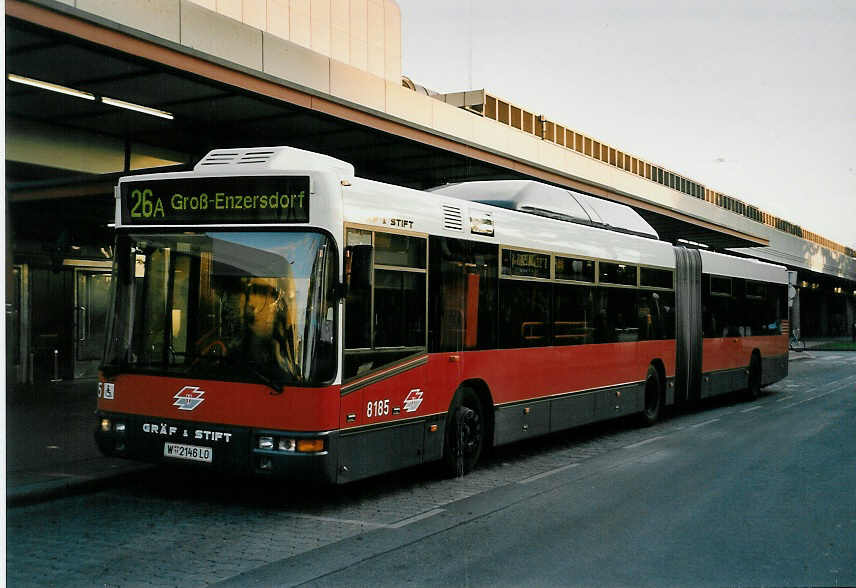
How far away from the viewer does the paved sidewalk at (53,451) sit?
28.0ft

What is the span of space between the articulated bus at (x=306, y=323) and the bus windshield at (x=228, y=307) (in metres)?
0.01

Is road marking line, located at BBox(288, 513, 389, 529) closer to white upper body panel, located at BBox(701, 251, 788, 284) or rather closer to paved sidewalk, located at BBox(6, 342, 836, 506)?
paved sidewalk, located at BBox(6, 342, 836, 506)

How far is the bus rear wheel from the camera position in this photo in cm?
1468

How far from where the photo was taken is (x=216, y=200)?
7.98 meters

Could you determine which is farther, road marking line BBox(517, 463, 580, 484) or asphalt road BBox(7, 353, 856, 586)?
road marking line BBox(517, 463, 580, 484)

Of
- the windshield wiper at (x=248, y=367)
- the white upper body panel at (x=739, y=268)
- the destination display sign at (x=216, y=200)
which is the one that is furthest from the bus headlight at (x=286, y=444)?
the white upper body panel at (x=739, y=268)

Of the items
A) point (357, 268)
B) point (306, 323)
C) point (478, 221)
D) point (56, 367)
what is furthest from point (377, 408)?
point (56, 367)

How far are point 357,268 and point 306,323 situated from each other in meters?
0.63

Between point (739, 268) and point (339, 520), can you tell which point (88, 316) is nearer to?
point (739, 268)

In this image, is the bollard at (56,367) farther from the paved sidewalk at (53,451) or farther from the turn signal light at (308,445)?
the turn signal light at (308,445)

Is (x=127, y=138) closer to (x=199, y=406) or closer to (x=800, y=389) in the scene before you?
(x=199, y=406)

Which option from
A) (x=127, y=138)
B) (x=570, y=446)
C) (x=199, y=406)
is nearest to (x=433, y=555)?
(x=199, y=406)

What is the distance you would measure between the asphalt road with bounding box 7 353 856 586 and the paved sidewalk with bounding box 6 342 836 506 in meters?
0.23

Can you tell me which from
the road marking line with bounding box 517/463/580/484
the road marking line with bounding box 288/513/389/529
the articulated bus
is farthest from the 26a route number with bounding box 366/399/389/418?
the road marking line with bounding box 517/463/580/484
